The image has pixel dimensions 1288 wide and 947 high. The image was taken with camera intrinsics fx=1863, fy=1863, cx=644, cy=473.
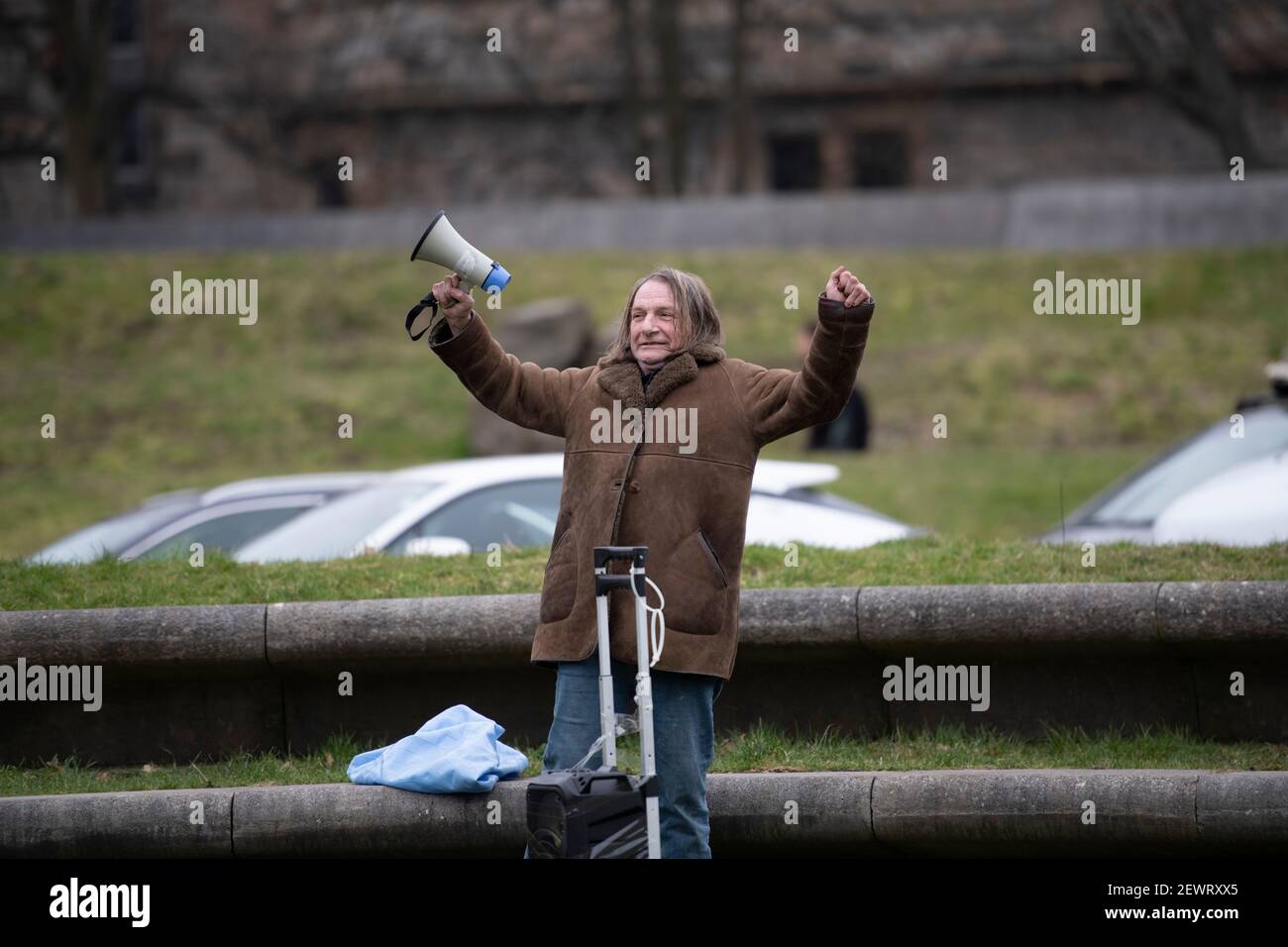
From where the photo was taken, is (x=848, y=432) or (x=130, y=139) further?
(x=130, y=139)

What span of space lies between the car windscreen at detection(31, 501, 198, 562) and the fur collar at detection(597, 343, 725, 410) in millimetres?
4925

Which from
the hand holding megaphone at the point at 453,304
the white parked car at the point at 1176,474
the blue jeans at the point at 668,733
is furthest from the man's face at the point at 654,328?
the white parked car at the point at 1176,474

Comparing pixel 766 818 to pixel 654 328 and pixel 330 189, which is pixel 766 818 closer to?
pixel 654 328

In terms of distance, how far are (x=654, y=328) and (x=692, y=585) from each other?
0.81 m

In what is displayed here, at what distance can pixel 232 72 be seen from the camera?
32.2 m

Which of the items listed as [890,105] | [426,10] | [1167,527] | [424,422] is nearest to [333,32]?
[426,10]

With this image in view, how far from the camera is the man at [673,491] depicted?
536 centimetres

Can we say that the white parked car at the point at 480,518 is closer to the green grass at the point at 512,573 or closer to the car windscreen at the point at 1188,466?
the green grass at the point at 512,573

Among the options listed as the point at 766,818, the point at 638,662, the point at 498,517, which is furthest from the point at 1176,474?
the point at 638,662

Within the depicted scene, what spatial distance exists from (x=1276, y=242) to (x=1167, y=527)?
13.6 m

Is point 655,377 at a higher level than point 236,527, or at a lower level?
higher

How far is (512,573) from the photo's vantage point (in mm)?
7617

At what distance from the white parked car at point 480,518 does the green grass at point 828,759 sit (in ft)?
6.21
